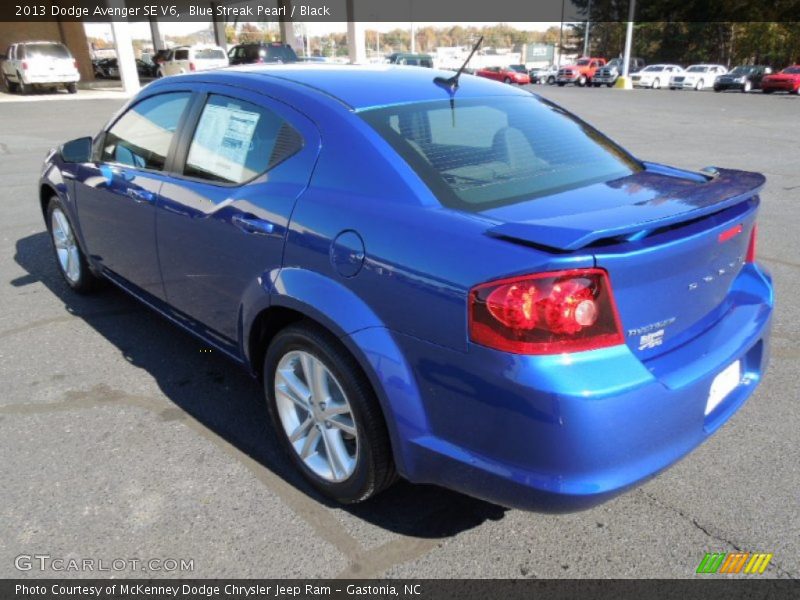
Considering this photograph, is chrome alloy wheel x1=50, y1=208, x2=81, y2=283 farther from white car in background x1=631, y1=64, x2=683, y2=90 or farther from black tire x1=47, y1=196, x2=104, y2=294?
white car in background x1=631, y1=64, x2=683, y2=90

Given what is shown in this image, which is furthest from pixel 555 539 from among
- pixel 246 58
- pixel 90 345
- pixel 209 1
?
pixel 209 1

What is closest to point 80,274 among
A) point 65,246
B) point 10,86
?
point 65,246

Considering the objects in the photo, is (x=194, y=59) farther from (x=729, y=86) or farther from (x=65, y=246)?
(x=729, y=86)

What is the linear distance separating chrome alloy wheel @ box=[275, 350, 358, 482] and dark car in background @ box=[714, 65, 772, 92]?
129 feet

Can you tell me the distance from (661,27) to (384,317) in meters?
63.4

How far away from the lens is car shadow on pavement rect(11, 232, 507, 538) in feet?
8.27

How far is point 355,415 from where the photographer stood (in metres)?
2.30

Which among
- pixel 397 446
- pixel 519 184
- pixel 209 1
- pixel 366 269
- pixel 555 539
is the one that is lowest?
pixel 555 539

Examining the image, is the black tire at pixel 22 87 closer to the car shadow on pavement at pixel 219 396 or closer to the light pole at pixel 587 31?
the car shadow on pavement at pixel 219 396

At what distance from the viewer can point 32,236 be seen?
21.0ft

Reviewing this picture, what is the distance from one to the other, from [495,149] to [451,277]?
3.31ft

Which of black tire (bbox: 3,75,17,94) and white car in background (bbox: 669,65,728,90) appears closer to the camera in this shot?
black tire (bbox: 3,75,17,94)

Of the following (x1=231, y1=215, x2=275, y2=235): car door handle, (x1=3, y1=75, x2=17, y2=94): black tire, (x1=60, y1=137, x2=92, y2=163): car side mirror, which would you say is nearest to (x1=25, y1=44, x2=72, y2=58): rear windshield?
(x1=3, y1=75, x2=17, y2=94): black tire
